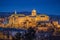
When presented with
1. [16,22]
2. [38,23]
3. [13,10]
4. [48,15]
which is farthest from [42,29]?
[13,10]

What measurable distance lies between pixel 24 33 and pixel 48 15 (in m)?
0.53

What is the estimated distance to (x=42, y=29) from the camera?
210cm

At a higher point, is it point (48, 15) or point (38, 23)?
point (48, 15)

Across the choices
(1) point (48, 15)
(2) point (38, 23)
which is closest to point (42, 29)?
(2) point (38, 23)

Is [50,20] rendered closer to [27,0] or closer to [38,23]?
[38,23]

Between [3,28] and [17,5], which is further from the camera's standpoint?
[17,5]

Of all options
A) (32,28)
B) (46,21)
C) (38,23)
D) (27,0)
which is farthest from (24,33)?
(27,0)

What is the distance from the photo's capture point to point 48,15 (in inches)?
84.1

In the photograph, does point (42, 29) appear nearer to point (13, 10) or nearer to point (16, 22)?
point (16, 22)

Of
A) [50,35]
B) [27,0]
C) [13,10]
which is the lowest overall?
[50,35]

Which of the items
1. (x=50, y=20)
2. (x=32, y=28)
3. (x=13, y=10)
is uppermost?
(x=13, y=10)

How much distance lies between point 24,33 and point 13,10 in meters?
0.46

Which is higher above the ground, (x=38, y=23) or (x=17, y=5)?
(x=17, y=5)

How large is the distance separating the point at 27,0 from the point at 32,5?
131 mm
